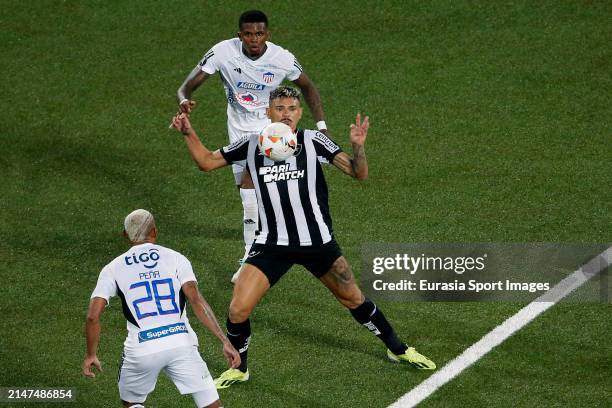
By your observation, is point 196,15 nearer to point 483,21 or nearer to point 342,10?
point 342,10

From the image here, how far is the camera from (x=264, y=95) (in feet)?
44.1

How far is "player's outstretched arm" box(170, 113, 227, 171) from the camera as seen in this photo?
1030 cm

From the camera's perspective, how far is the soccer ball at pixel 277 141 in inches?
408

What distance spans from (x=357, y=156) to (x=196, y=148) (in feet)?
4.94

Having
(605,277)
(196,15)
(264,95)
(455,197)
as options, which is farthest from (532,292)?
(196,15)

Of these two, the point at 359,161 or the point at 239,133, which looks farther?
the point at 239,133

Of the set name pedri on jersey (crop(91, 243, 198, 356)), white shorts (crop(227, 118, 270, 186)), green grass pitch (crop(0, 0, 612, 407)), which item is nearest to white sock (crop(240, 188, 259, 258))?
white shorts (crop(227, 118, 270, 186))

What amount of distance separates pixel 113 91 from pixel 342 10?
14.2 feet

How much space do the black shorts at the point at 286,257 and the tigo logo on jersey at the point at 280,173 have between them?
64 cm

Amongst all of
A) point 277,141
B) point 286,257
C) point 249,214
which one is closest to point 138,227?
point 277,141

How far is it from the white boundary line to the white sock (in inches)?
121

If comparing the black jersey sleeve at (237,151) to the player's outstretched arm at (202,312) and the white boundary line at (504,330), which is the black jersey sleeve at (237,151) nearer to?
the player's outstretched arm at (202,312)

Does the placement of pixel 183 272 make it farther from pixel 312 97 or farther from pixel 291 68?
pixel 291 68

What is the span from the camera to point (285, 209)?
1064 centimetres
